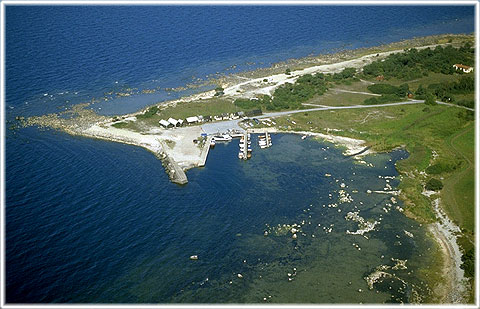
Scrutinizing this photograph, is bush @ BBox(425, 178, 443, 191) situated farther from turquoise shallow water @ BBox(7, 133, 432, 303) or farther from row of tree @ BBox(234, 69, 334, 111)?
row of tree @ BBox(234, 69, 334, 111)

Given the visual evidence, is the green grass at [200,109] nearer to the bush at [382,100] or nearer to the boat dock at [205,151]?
the boat dock at [205,151]

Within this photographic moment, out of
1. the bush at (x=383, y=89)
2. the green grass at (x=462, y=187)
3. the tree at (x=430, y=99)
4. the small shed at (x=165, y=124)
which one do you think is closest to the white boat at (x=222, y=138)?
the small shed at (x=165, y=124)

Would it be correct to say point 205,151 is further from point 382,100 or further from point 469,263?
point 382,100

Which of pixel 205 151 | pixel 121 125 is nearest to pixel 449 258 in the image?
pixel 205 151

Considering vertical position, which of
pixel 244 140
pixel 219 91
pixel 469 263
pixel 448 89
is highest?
pixel 219 91

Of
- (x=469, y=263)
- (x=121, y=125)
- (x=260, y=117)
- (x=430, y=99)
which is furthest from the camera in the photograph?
(x=430, y=99)
